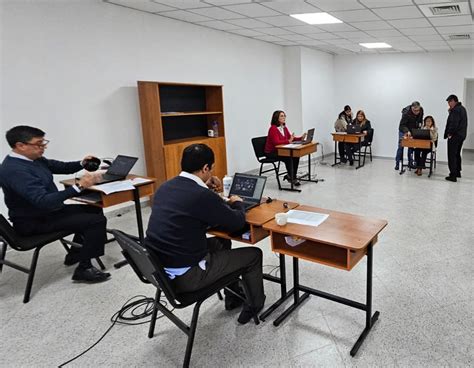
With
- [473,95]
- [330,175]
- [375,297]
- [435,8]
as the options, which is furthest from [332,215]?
[473,95]

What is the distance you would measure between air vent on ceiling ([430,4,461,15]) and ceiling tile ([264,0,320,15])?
4.64 feet

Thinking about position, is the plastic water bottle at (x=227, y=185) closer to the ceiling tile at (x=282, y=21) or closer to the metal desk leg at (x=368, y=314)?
the metal desk leg at (x=368, y=314)

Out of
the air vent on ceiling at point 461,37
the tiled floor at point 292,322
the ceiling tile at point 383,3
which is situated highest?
the ceiling tile at point 383,3

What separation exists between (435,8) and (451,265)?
3.14 m

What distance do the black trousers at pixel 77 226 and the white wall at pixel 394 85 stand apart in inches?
302

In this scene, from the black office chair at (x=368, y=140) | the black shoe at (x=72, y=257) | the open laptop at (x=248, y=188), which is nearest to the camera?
the open laptop at (x=248, y=188)

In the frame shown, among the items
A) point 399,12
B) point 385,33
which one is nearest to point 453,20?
point 399,12

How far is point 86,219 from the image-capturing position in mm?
2990

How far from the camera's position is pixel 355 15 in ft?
15.6

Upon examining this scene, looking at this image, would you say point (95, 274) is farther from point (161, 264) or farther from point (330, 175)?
point (330, 175)

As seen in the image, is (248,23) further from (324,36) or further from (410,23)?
(410,23)

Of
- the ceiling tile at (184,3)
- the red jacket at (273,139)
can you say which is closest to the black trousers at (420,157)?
the red jacket at (273,139)

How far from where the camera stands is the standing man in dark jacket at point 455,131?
603cm

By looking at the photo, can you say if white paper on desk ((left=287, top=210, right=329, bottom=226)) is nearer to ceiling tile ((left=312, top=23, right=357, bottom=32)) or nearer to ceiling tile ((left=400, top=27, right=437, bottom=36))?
ceiling tile ((left=312, top=23, right=357, bottom=32))
